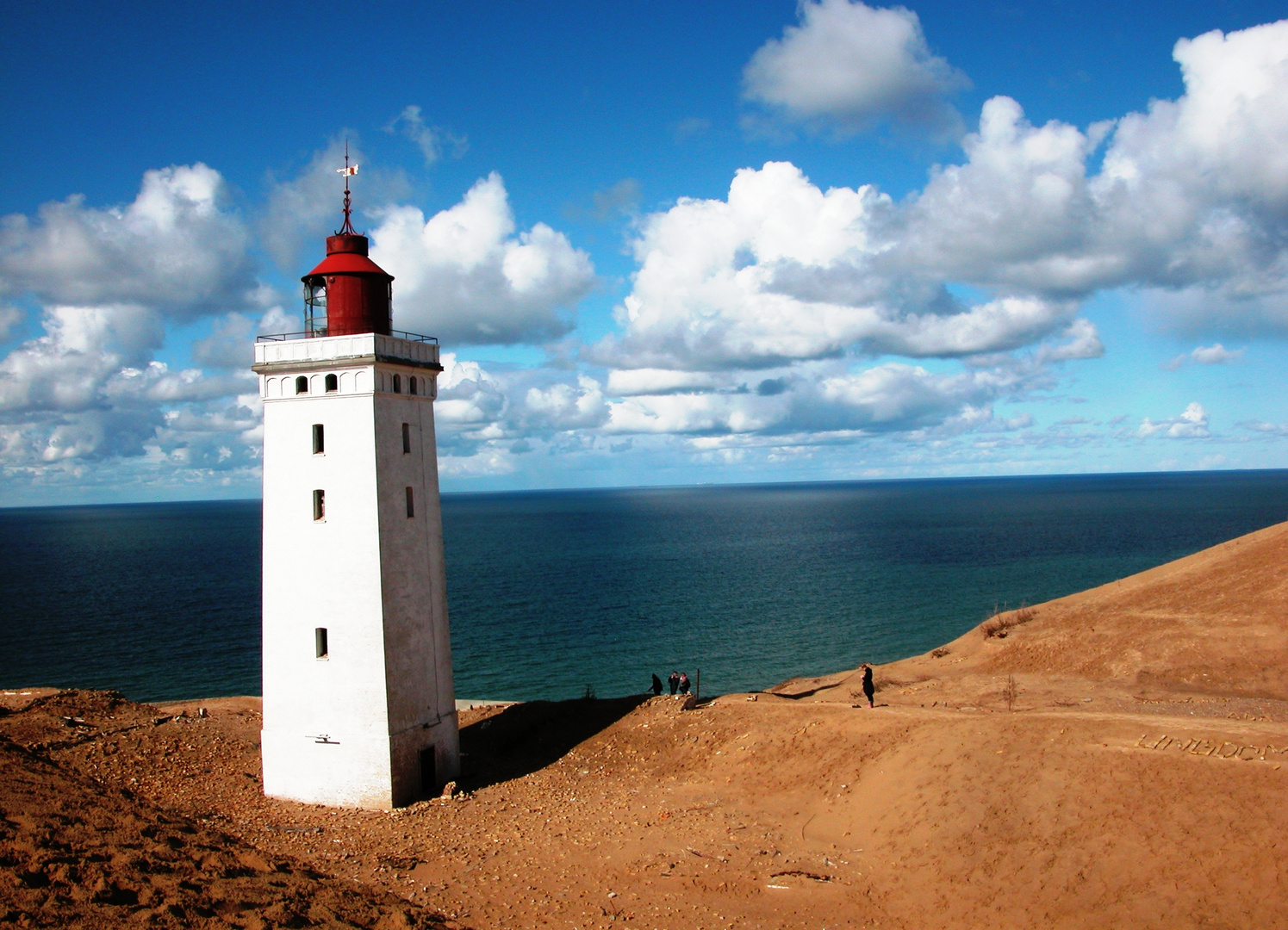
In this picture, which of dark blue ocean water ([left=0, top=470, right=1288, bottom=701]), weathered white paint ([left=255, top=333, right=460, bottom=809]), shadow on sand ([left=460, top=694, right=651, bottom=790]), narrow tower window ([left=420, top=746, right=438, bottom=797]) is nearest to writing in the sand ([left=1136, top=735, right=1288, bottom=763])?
shadow on sand ([left=460, top=694, right=651, bottom=790])

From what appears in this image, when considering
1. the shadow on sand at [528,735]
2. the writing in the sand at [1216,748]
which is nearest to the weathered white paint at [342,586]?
the shadow on sand at [528,735]

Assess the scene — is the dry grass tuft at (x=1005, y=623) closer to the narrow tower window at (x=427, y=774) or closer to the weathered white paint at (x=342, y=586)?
the narrow tower window at (x=427, y=774)

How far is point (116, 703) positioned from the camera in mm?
28672

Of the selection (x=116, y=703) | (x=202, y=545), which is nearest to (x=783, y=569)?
(x=116, y=703)

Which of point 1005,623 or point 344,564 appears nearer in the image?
point 344,564

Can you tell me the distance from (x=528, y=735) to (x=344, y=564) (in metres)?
8.84

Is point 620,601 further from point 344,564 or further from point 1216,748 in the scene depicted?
point 1216,748

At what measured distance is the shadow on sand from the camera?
25.3 metres

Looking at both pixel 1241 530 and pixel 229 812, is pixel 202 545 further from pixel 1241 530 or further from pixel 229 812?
pixel 1241 530

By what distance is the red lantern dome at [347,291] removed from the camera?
23.7 metres

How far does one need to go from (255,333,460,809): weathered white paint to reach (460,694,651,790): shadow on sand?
2678 mm

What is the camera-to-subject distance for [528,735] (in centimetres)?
2753

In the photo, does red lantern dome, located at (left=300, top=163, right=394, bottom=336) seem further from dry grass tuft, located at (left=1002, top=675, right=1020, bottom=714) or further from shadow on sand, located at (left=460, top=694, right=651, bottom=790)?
dry grass tuft, located at (left=1002, top=675, right=1020, bottom=714)

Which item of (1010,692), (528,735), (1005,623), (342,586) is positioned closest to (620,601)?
(1005,623)
